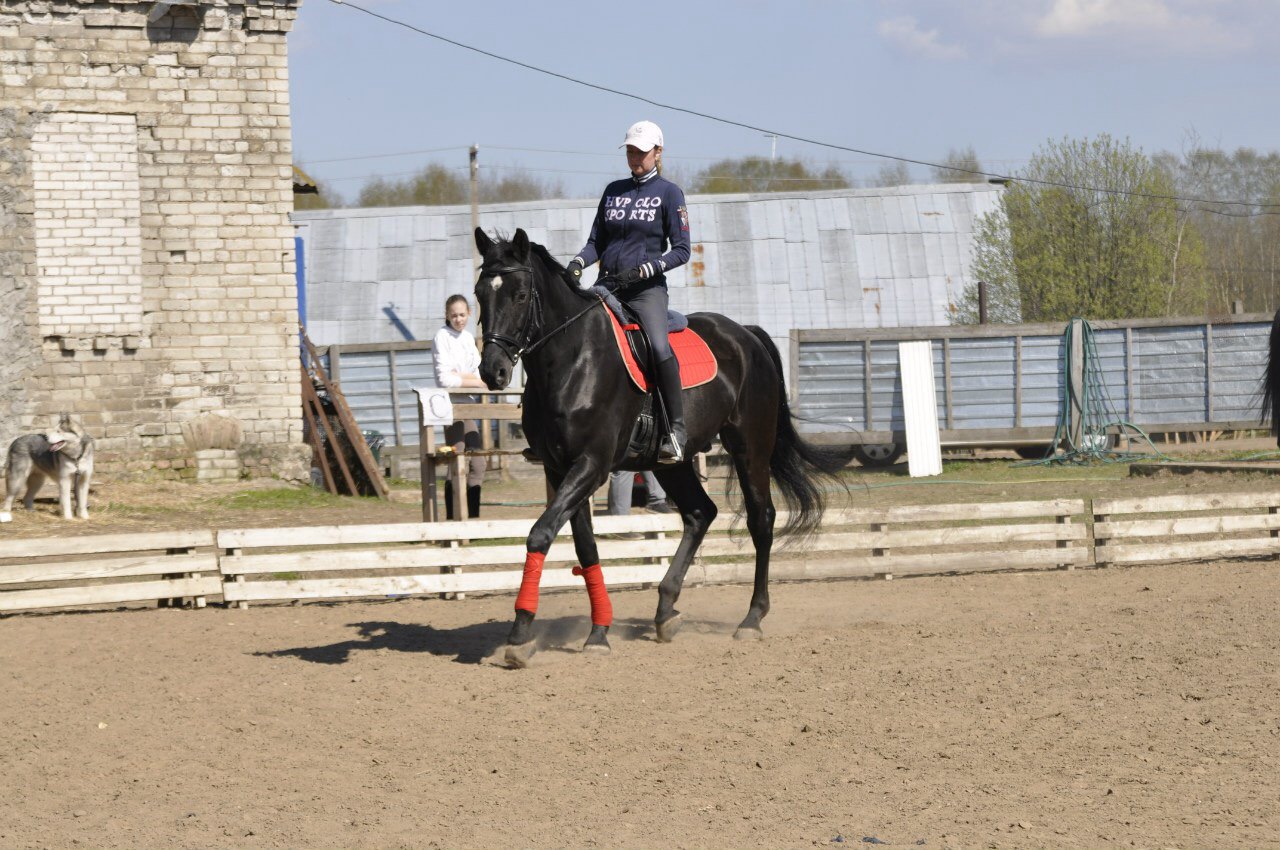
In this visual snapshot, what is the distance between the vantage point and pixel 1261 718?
5.65 m

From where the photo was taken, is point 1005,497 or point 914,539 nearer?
point 914,539

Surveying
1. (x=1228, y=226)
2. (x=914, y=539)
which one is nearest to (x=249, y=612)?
(x=914, y=539)

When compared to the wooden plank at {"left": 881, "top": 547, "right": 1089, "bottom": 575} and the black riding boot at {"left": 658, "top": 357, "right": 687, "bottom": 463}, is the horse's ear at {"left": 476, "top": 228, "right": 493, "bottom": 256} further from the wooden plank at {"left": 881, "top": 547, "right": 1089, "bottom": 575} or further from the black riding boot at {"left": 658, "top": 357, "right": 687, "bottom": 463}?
the wooden plank at {"left": 881, "top": 547, "right": 1089, "bottom": 575}

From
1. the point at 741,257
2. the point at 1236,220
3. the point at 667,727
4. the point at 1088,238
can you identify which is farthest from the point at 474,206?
the point at 1236,220

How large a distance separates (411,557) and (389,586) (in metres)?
0.26

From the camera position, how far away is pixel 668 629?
8102 millimetres

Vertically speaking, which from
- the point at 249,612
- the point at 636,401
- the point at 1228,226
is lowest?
the point at 249,612

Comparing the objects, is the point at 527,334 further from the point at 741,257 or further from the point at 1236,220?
the point at 1236,220

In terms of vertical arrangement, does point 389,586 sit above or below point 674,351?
below

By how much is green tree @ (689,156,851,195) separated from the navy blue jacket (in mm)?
67547

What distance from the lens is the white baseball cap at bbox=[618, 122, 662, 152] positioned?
7793 mm

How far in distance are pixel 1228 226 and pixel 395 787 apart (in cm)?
6947

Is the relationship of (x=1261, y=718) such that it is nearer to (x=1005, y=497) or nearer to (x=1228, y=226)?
(x=1005, y=497)

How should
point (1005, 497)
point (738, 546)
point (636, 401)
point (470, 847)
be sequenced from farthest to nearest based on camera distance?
point (1005, 497) < point (738, 546) < point (636, 401) < point (470, 847)
